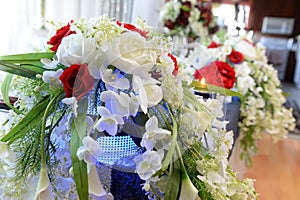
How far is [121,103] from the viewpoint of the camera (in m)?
0.65

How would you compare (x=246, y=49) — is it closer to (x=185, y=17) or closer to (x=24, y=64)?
(x=185, y=17)

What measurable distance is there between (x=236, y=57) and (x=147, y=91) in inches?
61.7

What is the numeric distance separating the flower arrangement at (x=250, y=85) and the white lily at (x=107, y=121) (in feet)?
4.22

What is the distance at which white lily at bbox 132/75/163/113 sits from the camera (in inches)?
26.0

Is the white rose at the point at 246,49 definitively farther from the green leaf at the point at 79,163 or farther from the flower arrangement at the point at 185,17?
the green leaf at the point at 79,163

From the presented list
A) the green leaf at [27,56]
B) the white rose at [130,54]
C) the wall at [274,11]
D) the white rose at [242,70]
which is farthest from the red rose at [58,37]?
the wall at [274,11]

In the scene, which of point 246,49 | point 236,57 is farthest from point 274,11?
point 236,57

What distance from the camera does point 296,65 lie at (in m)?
8.35

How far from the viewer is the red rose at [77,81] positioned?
2.24 ft

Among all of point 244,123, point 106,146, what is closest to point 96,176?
point 106,146

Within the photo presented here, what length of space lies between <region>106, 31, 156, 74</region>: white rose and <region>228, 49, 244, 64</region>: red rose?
150cm

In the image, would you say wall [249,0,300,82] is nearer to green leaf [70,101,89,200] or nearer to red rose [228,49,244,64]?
red rose [228,49,244,64]

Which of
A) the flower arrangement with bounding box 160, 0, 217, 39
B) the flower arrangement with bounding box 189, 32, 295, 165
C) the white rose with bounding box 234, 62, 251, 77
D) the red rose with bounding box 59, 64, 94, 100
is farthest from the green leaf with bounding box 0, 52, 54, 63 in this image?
the flower arrangement with bounding box 160, 0, 217, 39

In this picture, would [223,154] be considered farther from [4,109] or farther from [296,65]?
[296,65]
